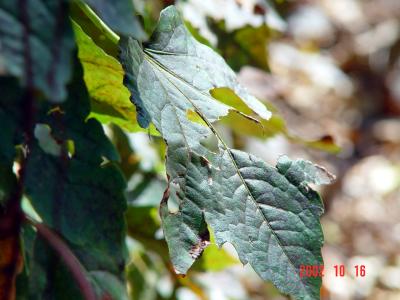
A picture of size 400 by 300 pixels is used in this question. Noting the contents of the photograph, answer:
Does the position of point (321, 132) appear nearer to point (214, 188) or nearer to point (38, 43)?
point (214, 188)

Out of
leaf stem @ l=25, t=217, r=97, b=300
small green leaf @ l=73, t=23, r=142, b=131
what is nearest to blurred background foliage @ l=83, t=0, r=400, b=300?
small green leaf @ l=73, t=23, r=142, b=131

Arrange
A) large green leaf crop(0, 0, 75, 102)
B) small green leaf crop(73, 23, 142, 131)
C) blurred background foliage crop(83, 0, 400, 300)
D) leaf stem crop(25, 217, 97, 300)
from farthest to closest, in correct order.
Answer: blurred background foliage crop(83, 0, 400, 300) < small green leaf crop(73, 23, 142, 131) < leaf stem crop(25, 217, 97, 300) < large green leaf crop(0, 0, 75, 102)

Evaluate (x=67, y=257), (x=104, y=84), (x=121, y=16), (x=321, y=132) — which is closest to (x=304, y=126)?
(x=321, y=132)

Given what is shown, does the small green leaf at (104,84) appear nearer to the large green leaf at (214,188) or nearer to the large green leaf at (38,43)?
the large green leaf at (214,188)

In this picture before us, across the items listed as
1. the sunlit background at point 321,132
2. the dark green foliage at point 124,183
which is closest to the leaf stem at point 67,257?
the dark green foliage at point 124,183

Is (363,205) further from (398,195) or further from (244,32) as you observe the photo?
(244,32)

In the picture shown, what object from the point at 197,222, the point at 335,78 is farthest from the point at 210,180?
the point at 335,78

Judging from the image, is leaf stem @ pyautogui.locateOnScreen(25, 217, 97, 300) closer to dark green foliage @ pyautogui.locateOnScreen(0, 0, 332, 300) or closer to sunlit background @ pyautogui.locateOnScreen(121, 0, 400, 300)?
dark green foliage @ pyautogui.locateOnScreen(0, 0, 332, 300)
